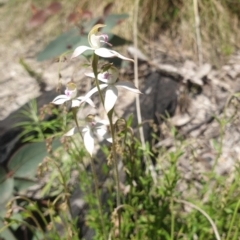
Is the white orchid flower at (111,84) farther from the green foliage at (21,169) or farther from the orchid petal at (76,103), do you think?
the green foliage at (21,169)

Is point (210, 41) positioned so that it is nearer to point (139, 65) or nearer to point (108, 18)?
point (139, 65)

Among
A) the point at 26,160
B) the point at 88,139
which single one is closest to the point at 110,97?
the point at 88,139

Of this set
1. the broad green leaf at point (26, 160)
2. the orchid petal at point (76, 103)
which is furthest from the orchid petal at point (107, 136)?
the broad green leaf at point (26, 160)

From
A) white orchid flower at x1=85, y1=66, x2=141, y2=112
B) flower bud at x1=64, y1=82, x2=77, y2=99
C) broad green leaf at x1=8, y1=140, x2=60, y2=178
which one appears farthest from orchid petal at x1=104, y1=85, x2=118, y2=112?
broad green leaf at x1=8, y1=140, x2=60, y2=178

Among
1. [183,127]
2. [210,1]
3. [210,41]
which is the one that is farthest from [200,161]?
[210,1]

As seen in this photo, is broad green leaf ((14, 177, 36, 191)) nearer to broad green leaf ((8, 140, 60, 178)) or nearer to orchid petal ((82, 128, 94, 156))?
broad green leaf ((8, 140, 60, 178))
